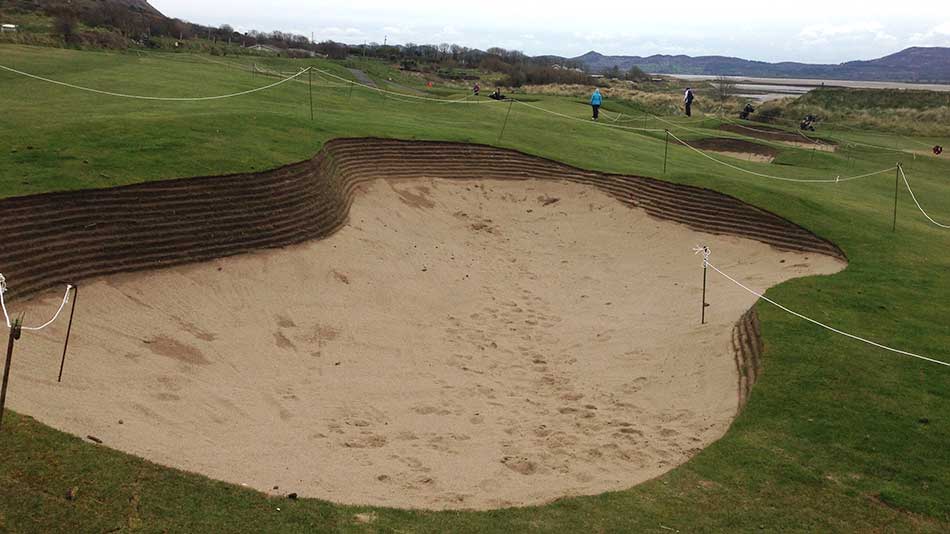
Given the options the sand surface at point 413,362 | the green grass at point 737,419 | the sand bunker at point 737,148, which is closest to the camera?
the green grass at point 737,419

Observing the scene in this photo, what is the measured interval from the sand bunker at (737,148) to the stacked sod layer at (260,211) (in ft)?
67.8

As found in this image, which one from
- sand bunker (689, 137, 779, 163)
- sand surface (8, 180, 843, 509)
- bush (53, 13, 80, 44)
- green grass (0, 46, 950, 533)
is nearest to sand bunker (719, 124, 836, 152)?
sand bunker (689, 137, 779, 163)

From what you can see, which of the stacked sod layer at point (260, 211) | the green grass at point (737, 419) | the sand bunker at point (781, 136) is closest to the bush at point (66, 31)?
the green grass at point (737, 419)

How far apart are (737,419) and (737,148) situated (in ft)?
128

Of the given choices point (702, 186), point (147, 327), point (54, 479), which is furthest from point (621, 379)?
point (702, 186)

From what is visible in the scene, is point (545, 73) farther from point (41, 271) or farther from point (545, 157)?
point (41, 271)

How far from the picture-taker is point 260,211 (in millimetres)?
20906

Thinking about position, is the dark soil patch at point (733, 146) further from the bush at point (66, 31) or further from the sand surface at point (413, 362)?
the bush at point (66, 31)

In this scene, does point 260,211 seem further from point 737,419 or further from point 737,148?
point 737,148

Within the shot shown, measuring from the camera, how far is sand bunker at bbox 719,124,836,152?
54.5 meters

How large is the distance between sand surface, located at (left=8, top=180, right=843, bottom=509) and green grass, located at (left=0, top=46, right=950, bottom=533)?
0.91m

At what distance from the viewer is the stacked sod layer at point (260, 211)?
53.6 ft

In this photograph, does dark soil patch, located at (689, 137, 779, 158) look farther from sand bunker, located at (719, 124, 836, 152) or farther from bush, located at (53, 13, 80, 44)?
bush, located at (53, 13, 80, 44)

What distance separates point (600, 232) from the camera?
27.7 metres
